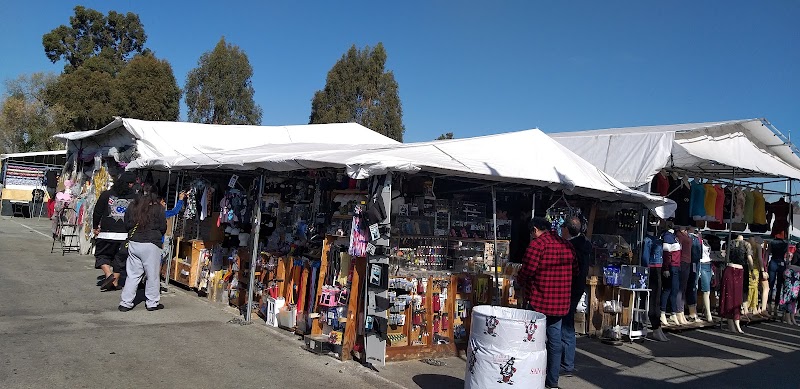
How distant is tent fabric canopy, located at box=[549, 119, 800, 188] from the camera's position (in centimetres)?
963

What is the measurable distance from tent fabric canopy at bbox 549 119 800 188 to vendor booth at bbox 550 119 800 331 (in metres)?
0.02

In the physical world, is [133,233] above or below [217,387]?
above

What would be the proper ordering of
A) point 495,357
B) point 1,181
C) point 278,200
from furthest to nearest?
point 1,181
point 278,200
point 495,357

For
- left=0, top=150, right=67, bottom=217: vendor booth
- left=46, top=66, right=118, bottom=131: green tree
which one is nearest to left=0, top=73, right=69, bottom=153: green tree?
left=46, top=66, right=118, bottom=131: green tree

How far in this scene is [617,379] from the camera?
21.4 ft

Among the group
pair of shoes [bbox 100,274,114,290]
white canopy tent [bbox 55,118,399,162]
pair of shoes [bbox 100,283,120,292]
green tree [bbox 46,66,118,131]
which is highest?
green tree [bbox 46,66,118,131]

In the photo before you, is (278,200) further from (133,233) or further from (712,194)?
(712,194)

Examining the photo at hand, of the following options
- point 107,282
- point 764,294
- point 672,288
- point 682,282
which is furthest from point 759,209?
point 107,282

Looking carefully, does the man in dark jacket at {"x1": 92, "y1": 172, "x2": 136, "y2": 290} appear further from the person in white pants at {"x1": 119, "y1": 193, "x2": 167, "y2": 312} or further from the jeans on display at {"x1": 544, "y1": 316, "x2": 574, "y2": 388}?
the jeans on display at {"x1": 544, "y1": 316, "x2": 574, "y2": 388}

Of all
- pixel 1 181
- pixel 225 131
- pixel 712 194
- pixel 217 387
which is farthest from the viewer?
pixel 1 181

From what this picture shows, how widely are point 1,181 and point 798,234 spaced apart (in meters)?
31.2

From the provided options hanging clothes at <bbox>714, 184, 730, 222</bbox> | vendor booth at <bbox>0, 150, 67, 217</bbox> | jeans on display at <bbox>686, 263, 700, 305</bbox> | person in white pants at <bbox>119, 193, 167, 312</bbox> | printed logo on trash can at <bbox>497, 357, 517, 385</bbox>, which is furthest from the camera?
vendor booth at <bbox>0, 150, 67, 217</bbox>

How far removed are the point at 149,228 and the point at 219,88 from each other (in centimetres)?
2891

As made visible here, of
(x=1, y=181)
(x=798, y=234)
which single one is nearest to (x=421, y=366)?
(x=798, y=234)
